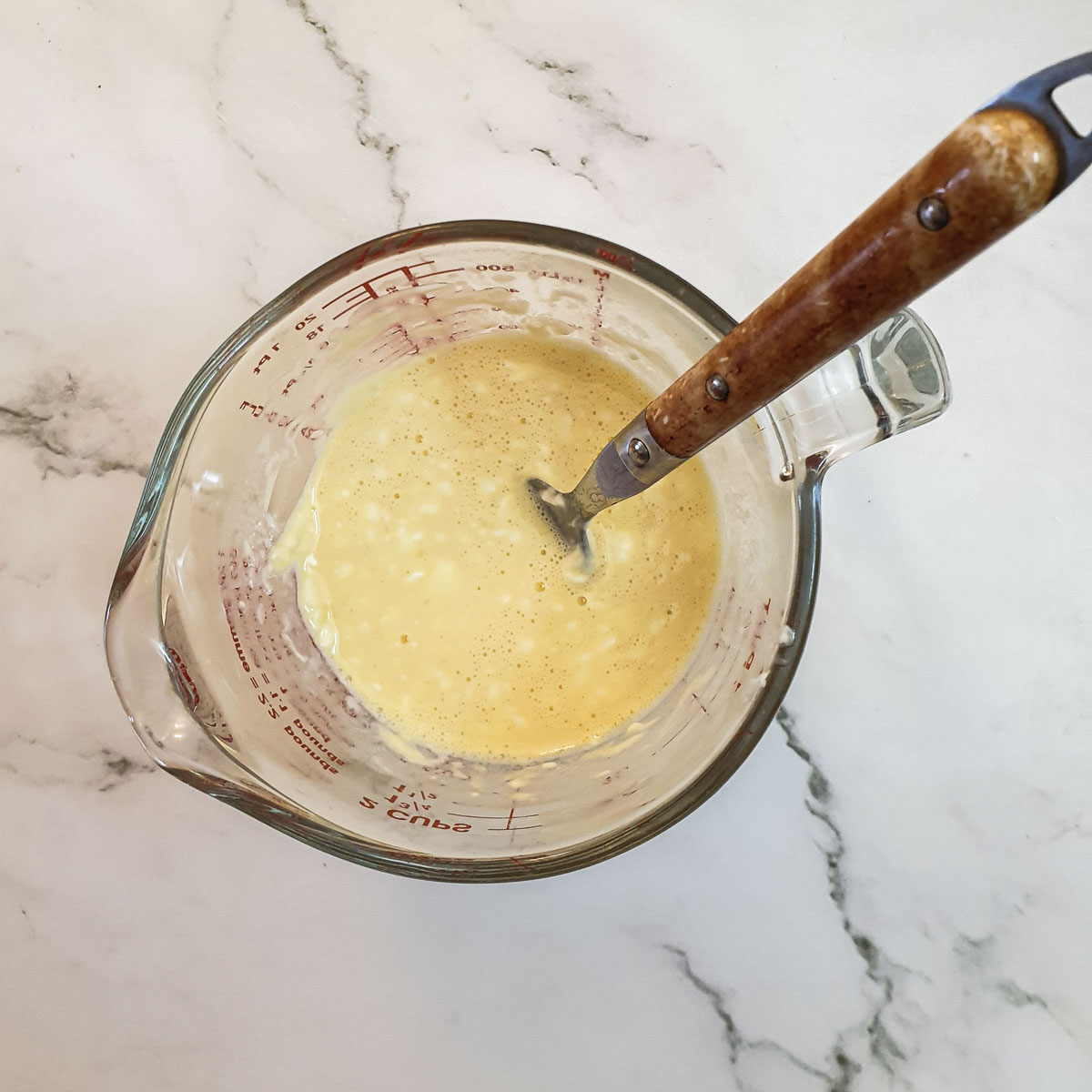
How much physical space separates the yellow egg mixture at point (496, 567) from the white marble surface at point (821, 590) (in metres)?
0.18

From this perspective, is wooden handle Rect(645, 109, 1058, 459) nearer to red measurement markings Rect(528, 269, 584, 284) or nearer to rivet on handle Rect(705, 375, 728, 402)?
rivet on handle Rect(705, 375, 728, 402)

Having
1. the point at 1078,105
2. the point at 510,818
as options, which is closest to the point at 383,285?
the point at 510,818

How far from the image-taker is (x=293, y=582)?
94cm

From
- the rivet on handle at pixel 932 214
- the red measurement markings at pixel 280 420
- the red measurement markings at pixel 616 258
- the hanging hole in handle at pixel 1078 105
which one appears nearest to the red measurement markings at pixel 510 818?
the red measurement markings at pixel 280 420

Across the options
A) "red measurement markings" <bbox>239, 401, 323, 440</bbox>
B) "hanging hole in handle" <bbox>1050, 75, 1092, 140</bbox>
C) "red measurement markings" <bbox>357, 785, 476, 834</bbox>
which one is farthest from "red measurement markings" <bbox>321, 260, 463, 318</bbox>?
"hanging hole in handle" <bbox>1050, 75, 1092, 140</bbox>

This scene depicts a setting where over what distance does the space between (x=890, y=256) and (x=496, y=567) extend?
570 mm

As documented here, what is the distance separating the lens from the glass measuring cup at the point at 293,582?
75 cm

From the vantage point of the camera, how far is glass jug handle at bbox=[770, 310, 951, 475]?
66cm

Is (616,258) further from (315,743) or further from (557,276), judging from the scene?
(315,743)

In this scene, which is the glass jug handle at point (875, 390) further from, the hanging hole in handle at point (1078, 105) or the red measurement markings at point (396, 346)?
the hanging hole in handle at point (1078, 105)

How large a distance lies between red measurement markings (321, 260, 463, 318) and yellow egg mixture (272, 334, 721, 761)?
0.10 meters

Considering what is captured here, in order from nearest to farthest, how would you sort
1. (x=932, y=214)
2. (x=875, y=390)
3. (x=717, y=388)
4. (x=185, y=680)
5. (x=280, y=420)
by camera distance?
(x=932, y=214) → (x=717, y=388) → (x=875, y=390) → (x=185, y=680) → (x=280, y=420)

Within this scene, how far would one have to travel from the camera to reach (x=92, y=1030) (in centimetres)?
101

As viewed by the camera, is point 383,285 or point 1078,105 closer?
point 383,285
